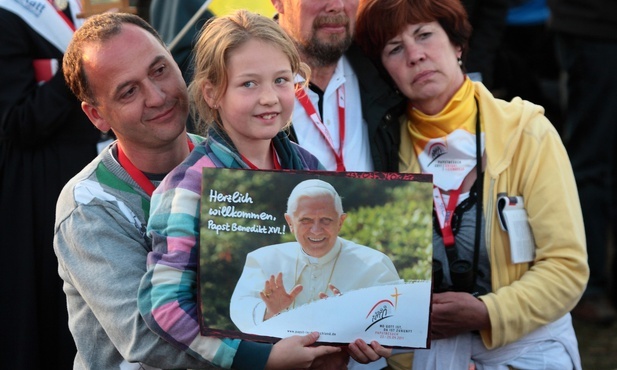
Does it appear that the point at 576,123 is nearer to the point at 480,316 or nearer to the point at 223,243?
the point at 480,316

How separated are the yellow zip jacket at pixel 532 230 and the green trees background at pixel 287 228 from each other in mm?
757

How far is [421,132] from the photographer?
356 cm

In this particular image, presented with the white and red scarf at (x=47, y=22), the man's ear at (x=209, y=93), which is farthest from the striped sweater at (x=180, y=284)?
the white and red scarf at (x=47, y=22)

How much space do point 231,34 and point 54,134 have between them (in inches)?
77.4

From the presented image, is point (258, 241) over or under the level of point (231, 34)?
under

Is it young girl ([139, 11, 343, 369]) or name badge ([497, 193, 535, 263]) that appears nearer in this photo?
young girl ([139, 11, 343, 369])

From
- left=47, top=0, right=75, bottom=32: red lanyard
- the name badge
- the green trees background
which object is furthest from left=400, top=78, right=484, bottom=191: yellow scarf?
left=47, top=0, right=75, bottom=32: red lanyard

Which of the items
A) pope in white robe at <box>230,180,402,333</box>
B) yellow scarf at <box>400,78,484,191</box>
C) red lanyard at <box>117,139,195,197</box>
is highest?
yellow scarf at <box>400,78,484,191</box>

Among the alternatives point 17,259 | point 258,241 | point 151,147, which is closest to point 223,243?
point 258,241

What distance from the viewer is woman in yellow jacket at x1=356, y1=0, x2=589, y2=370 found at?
332 centimetres

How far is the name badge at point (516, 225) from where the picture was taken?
3.32 m

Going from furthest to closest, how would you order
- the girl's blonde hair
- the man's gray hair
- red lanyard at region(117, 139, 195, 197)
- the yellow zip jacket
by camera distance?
the yellow zip jacket → red lanyard at region(117, 139, 195, 197) → the girl's blonde hair → the man's gray hair

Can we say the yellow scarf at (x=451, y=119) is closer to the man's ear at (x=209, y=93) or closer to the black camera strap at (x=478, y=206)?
the black camera strap at (x=478, y=206)

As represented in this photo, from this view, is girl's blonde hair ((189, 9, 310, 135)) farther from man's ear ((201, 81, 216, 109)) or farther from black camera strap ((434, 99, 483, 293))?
black camera strap ((434, 99, 483, 293))
